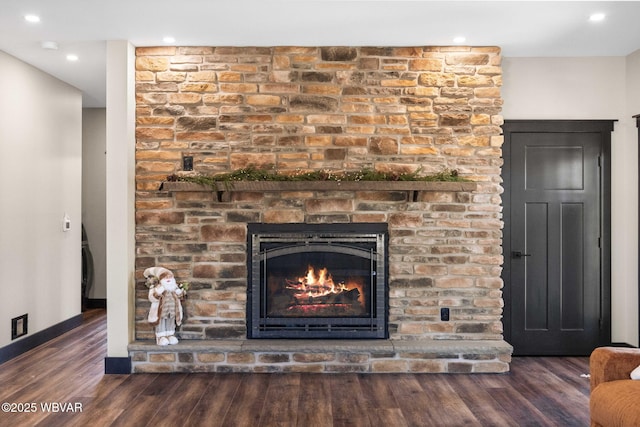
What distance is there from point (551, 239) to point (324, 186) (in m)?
2.16

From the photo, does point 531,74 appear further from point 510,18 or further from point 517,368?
point 517,368

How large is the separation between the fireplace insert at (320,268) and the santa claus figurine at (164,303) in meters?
0.58

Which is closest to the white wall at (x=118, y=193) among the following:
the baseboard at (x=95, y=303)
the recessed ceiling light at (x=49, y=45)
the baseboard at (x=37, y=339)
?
the recessed ceiling light at (x=49, y=45)

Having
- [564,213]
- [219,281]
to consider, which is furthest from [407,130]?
[219,281]

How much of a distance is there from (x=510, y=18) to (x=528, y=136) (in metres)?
1.34

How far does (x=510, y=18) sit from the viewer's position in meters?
3.80

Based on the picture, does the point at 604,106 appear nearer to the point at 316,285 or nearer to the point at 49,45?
the point at 316,285

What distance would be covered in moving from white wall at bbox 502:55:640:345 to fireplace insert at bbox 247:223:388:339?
5.92ft

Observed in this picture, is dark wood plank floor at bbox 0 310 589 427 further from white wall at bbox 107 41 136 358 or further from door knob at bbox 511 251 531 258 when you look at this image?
door knob at bbox 511 251 531 258

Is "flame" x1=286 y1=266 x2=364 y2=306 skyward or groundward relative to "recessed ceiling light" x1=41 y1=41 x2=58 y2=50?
groundward

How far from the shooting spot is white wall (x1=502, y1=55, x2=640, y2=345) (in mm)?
4805

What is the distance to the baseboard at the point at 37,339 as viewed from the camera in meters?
4.67

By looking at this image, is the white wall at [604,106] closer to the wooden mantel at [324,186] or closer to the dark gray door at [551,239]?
the dark gray door at [551,239]

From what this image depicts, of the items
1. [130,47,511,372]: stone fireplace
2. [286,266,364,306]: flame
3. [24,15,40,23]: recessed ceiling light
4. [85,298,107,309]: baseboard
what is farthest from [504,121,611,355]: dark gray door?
[85,298,107,309]: baseboard
